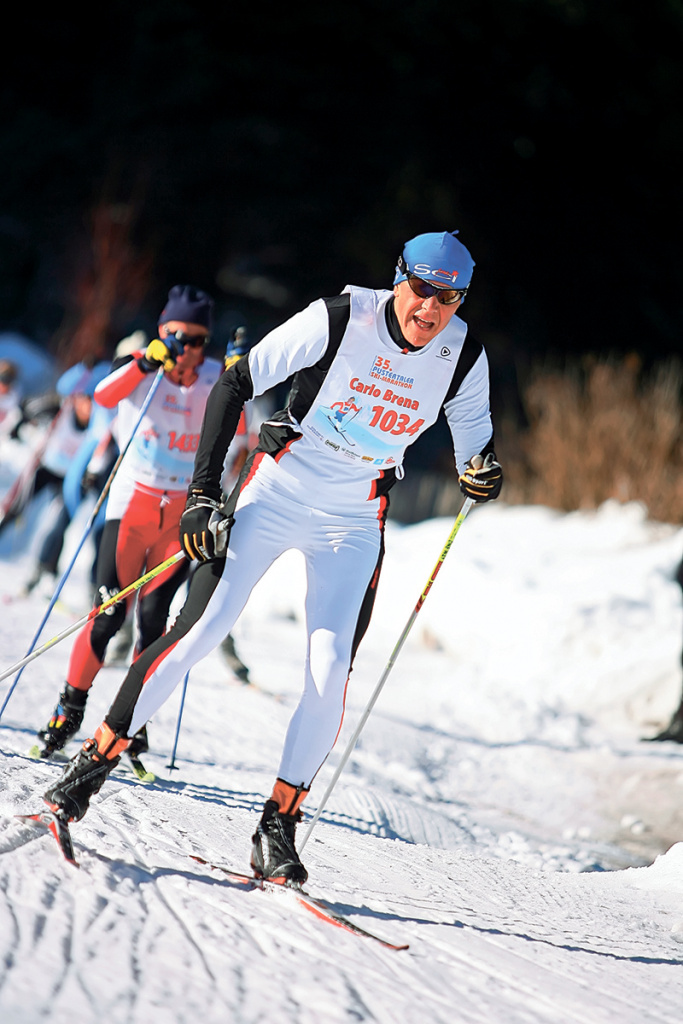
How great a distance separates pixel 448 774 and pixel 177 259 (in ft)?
64.1

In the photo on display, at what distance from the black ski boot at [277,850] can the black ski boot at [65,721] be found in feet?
4.89

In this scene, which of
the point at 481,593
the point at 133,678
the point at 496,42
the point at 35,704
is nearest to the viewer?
the point at 133,678

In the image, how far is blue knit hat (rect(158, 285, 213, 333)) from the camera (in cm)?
457

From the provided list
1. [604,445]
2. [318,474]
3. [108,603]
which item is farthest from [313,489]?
[604,445]

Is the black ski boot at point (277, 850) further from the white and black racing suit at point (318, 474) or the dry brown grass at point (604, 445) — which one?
the dry brown grass at point (604, 445)

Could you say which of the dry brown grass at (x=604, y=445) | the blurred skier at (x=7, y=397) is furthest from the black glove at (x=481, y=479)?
the blurred skier at (x=7, y=397)

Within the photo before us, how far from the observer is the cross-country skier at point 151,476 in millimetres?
4434

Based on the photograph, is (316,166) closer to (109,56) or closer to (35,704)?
(109,56)

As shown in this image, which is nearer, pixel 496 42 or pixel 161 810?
pixel 161 810

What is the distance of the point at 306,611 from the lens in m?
3.13

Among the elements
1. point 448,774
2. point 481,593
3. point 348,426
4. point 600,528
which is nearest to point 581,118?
point 600,528

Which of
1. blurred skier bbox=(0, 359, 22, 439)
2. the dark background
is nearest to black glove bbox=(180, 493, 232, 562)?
blurred skier bbox=(0, 359, 22, 439)

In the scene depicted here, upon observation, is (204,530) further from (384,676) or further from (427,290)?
(427,290)

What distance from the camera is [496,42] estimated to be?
20.2 m
